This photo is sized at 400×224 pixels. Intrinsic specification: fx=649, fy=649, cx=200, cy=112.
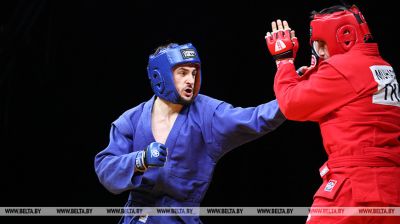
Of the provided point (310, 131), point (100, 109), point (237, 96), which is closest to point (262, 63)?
point (237, 96)

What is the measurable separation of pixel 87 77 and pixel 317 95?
2483 millimetres

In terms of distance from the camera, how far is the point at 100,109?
481 cm

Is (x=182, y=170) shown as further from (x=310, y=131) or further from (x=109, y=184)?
(x=310, y=131)

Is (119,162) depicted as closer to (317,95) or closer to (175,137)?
(175,137)

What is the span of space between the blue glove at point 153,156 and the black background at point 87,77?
161cm

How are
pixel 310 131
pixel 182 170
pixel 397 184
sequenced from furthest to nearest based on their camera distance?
1. pixel 310 131
2. pixel 182 170
3. pixel 397 184

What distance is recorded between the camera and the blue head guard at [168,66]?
336cm

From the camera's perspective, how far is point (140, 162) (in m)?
3.13

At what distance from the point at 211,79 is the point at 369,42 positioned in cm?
194

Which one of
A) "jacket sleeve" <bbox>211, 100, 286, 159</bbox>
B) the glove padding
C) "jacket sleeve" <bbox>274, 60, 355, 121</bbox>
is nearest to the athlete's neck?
"jacket sleeve" <bbox>211, 100, 286, 159</bbox>

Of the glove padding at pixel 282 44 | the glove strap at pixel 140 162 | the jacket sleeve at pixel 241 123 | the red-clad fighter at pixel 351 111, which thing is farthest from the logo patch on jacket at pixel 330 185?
the glove strap at pixel 140 162

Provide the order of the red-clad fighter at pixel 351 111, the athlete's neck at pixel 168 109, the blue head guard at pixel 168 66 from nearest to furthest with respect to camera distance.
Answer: the red-clad fighter at pixel 351 111 → the blue head guard at pixel 168 66 → the athlete's neck at pixel 168 109

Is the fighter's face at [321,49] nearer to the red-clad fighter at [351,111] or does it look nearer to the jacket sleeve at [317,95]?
the red-clad fighter at [351,111]

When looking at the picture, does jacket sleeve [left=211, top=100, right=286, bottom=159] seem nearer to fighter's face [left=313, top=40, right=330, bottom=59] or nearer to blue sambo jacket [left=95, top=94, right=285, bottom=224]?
blue sambo jacket [left=95, top=94, right=285, bottom=224]
